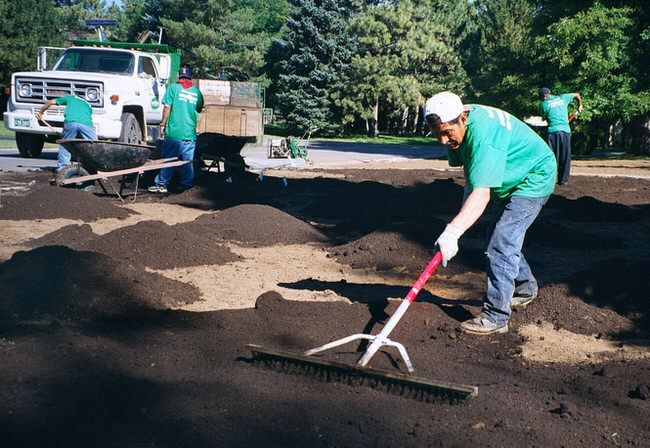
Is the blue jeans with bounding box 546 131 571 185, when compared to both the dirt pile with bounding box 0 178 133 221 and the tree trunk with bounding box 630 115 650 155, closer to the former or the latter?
the dirt pile with bounding box 0 178 133 221

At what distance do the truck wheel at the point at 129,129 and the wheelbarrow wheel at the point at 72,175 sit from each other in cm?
291

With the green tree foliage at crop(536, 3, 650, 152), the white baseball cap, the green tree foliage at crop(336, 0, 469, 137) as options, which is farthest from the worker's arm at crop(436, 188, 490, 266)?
the green tree foliage at crop(336, 0, 469, 137)

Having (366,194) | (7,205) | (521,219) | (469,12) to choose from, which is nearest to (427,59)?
(469,12)

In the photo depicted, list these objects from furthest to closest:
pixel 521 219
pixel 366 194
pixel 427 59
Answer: pixel 427 59 < pixel 366 194 < pixel 521 219

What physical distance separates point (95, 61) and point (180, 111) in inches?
195

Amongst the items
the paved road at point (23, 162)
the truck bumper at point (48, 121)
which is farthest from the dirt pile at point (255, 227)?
the paved road at point (23, 162)

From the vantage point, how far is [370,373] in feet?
13.3

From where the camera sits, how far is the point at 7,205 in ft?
32.5

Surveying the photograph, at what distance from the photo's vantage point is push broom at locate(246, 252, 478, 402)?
391 cm

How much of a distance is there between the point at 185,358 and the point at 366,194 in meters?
7.89

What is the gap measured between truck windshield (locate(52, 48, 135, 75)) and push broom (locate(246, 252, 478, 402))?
12697 mm

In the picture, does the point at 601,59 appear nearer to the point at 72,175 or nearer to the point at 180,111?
the point at 180,111

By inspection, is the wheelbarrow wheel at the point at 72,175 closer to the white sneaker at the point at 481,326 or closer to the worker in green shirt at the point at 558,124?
the white sneaker at the point at 481,326

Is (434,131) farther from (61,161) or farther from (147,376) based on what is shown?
(61,161)
